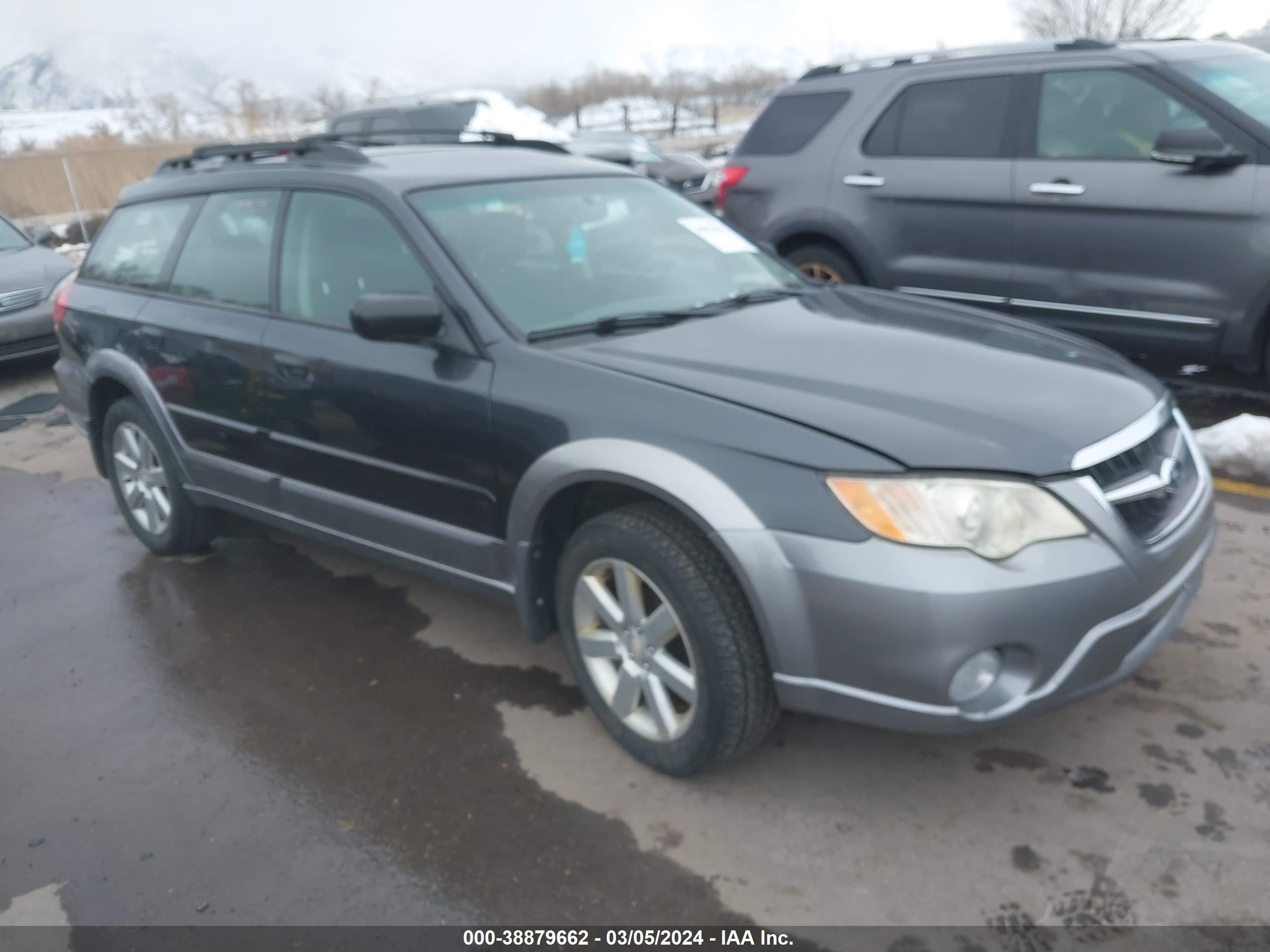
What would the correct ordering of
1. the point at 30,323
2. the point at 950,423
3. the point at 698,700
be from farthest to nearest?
the point at 30,323 → the point at 698,700 → the point at 950,423

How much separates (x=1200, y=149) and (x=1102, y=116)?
25.4 inches

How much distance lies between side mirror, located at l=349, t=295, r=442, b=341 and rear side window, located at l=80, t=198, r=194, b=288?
67.7 inches

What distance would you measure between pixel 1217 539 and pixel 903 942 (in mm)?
2521

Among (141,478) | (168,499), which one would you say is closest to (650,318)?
(168,499)

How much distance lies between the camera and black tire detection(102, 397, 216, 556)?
440cm

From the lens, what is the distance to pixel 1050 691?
240 centimetres

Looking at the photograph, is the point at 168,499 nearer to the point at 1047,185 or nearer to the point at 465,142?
the point at 465,142

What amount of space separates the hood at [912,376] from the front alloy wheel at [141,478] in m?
2.38

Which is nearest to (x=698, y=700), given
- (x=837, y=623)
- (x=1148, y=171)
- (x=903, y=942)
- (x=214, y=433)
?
(x=837, y=623)

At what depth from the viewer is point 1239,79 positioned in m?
5.23

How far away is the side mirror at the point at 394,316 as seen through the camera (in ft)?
9.88

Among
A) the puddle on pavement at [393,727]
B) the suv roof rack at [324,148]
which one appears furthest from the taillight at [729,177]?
the puddle on pavement at [393,727]

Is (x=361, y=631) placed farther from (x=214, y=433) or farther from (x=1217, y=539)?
(x=1217, y=539)

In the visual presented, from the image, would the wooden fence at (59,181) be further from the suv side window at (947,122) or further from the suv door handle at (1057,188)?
the suv door handle at (1057,188)
